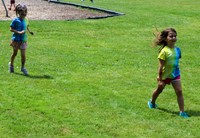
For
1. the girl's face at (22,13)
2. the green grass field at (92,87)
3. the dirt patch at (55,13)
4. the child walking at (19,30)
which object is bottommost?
the dirt patch at (55,13)

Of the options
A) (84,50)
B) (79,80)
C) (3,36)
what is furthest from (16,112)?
(3,36)

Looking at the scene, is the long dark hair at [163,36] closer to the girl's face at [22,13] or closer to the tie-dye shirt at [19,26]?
the girl's face at [22,13]

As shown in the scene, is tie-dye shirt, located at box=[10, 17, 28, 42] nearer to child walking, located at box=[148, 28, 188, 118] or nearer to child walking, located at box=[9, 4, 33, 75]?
child walking, located at box=[9, 4, 33, 75]

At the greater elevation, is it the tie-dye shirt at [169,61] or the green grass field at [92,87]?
the tie-dye shirt at [169,61]

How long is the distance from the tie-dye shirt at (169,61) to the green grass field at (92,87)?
2.24 ft

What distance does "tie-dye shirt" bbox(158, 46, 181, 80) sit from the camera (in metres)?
7.96

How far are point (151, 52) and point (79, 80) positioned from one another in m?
3.99

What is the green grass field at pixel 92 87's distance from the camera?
7.31m

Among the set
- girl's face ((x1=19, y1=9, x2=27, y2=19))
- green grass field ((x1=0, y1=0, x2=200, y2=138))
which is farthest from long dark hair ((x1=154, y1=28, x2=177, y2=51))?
girl's face ((x1=19, y1=9, x2=27, y2=19))

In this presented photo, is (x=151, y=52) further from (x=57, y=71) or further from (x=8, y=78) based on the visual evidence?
(x=8, y=78)

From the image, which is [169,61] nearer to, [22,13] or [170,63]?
[170,63]

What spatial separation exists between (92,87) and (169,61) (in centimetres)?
219

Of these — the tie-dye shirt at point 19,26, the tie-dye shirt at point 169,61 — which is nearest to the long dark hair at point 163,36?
the tie-dye shirt at point 169,61

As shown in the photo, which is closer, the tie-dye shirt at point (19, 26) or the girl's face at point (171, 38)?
the girl's face at point (171, 38)
